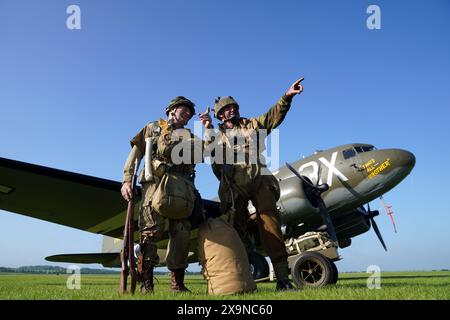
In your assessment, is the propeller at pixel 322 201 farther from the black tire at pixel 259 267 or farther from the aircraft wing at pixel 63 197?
the black tire at pixel 259 267

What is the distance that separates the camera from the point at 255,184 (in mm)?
4742

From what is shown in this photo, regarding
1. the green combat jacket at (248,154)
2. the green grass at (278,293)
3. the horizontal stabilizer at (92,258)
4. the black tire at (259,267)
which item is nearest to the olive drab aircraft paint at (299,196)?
the black tire at (259,267)

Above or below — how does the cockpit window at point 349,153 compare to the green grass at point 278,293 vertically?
above

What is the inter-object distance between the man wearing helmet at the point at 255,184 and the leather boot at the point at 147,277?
1239 mm

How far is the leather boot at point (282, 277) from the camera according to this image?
4344mm

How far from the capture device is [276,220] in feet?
15.2

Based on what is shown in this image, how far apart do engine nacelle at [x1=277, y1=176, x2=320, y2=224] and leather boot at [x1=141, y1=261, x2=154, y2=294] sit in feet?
18.1

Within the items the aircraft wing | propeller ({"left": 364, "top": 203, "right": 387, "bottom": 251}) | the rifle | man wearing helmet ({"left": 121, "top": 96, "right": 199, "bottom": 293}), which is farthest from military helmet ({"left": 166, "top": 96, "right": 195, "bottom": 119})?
propeller ({"left": 364, "top": 203, "right": 387, "bottom": 251})

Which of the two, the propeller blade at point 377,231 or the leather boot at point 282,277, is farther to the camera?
the propeller blade at point 377,231

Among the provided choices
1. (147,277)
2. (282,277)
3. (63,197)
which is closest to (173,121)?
(147,277)

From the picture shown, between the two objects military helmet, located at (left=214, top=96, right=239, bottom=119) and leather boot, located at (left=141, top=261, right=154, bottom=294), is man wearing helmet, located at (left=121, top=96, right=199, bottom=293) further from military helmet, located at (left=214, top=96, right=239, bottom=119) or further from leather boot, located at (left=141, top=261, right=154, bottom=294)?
military helmet, located at (left=214, top=96, right=239, bottom=119)

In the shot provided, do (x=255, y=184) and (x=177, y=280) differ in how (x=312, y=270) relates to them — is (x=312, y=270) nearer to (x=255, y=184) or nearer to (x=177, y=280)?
(x=255, y=184)
